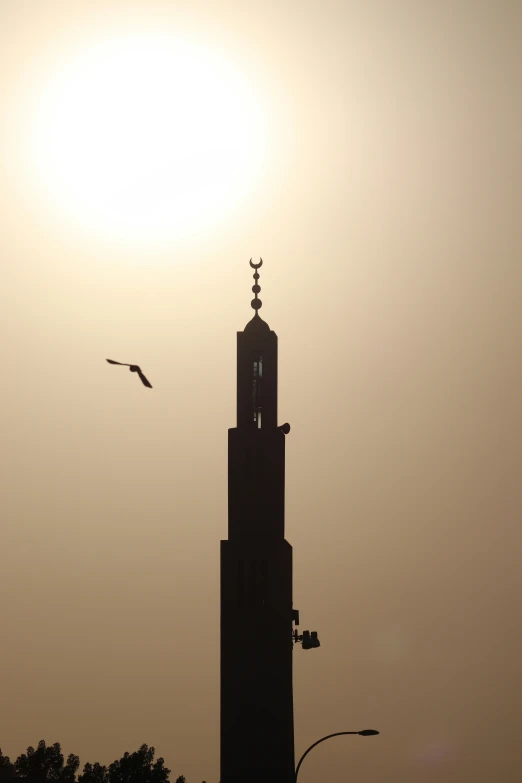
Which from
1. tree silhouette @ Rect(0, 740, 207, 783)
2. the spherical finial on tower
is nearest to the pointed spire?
the spherical finial on tower

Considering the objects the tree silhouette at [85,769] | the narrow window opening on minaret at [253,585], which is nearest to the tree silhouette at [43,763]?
the tree silhouette at [85,769]

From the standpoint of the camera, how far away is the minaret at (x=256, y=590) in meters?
58.6

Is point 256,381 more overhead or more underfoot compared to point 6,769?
more overhead

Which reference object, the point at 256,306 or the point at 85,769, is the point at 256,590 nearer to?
the point at 256,306

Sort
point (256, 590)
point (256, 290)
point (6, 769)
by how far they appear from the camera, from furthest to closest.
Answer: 1. point (6, 769)
2. point (256, 290)
3. point (256, 590)

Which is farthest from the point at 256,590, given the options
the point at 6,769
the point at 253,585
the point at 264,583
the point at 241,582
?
the point at 6,769

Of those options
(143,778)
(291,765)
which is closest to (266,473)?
(291,765)

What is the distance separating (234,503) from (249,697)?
36.5 feet

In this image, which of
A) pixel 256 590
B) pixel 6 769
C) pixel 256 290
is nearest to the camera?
pixel 256 590

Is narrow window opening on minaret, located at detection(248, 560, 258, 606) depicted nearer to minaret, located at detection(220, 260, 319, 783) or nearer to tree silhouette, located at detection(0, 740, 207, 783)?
minaret, located at detection(220, 260, 319, 783)

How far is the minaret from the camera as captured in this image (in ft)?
192

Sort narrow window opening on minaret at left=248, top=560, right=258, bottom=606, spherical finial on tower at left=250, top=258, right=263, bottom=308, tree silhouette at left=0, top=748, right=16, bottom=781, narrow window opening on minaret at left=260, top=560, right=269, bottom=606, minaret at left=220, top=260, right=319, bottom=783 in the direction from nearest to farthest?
minaret at left=220, top=260, right=319, bottom=783
narrow window opening on minaret at left=248, top=560, right=258, bottom=606
narrow window opening on minaret at left=260, top=560, right=269, bottom=606
spherical finial on tower at left=250, top=258, right=263, bottom=308
tree silhouette at left=0, top=748, right=16, bottom=781

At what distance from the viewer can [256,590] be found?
199ft

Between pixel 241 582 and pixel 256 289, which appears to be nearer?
pixel 241 582
